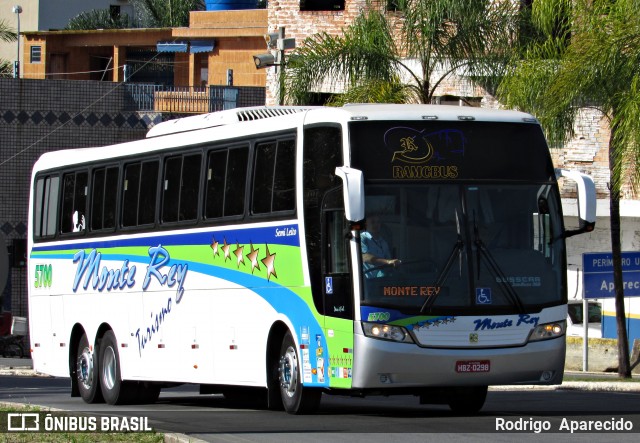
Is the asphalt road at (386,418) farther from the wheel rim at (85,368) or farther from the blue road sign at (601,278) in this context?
the blue road sign at (601,278)

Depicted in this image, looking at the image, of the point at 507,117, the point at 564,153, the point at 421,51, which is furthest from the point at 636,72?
the point at 564,153

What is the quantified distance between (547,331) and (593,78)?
965 cm

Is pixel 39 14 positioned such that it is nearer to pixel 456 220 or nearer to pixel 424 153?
pixel 424 153

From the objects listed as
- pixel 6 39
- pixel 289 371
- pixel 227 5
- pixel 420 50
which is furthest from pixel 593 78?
pixel 6 39

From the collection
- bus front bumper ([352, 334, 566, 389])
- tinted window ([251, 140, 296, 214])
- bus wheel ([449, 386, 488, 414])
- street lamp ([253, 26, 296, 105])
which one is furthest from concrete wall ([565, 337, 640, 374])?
bus front bumper ([352, 334, 566, 389])

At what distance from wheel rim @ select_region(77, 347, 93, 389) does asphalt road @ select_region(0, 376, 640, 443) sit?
0.34 metres

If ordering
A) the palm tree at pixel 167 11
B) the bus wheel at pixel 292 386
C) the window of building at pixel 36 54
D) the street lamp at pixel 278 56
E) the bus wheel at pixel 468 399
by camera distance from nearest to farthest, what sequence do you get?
the bus wheel at pixel 292 386 < the bus wheel at pixel 468 399 < the street lamp at pixel 278 56 < the window of building at pixel 36 54 < the palm tree at pixel 167 11

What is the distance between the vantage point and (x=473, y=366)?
15.2 meters

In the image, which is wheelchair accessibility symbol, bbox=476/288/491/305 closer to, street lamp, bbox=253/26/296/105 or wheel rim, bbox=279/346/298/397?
wheel rim, bbox=279/346/298/397

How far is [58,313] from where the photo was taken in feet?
75.4

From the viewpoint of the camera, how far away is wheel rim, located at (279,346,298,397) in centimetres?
1644

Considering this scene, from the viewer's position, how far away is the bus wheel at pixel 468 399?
54.8 feet

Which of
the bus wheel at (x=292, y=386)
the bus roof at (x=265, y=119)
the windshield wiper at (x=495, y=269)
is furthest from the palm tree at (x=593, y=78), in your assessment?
the bus wheel at (x=292, y=386)

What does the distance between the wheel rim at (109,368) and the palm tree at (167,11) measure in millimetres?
55973
